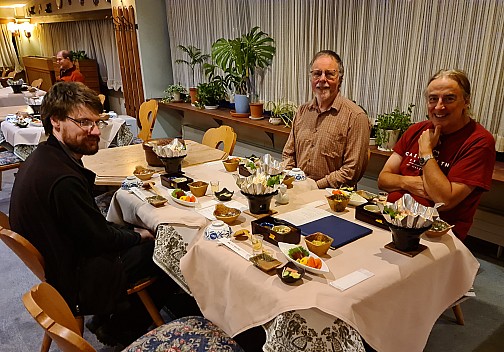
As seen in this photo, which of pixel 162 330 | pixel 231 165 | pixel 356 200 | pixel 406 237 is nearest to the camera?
pixel 406 237

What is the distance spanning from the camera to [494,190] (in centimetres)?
269

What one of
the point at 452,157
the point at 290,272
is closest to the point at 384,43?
the point at 452,157

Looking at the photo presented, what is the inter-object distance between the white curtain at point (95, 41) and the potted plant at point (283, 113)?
4003 mm

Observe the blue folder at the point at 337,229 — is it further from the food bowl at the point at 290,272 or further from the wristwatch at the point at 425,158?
the wristwatch at the point at 425,158

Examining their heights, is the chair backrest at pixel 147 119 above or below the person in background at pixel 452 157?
below

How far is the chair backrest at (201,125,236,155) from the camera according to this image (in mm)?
3018

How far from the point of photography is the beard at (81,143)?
1724mm

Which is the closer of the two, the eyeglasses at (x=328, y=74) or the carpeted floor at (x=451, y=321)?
the carpeted floor at (x=451, y=321)

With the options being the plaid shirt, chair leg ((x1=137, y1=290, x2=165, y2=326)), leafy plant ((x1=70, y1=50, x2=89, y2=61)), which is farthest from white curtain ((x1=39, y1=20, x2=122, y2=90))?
chair leg ((x1=137, y1=290, x2=165, y2=326))

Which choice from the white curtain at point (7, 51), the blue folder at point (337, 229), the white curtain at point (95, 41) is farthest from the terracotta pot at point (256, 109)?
the white curtain at point (7, 51)

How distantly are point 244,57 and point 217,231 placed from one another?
3.09 metres

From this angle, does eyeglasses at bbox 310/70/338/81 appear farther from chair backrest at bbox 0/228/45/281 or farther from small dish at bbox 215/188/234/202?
chair backrest at bbox 0/228/45/281

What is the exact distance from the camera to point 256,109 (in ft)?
13.9

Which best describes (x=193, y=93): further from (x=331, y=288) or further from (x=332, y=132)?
(x=331, y=288)
